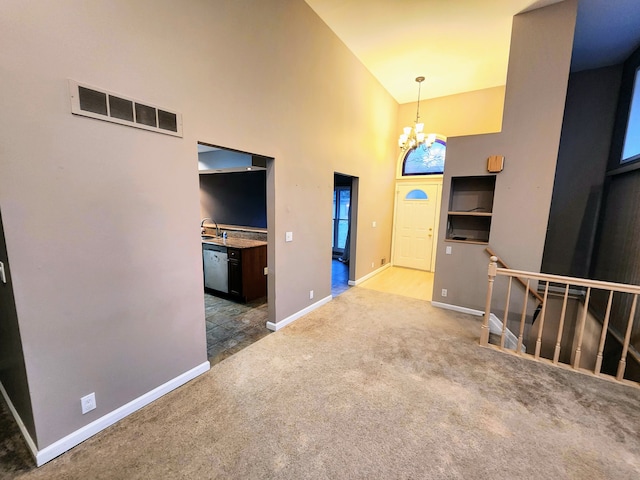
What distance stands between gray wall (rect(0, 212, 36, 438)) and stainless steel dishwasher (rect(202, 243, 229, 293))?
2.43 meters

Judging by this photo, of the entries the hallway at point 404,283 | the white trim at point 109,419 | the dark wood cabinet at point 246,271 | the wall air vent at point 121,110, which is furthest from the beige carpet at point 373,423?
the wall air vent at point 121,110

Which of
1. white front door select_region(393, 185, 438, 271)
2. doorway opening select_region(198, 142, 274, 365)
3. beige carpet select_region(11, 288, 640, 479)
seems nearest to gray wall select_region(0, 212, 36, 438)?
beige carpet select_region(11, 288, 640, 479)

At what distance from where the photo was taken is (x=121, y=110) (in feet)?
5.72

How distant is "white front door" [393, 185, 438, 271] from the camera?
20.5 ft

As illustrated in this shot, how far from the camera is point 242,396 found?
7.14ft

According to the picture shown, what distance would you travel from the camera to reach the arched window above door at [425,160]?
6.16m

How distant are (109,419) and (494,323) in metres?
4.31

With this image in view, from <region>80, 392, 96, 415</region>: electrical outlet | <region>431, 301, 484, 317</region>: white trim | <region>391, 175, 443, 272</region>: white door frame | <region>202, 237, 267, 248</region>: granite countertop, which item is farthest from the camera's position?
<region>391, 175, 443, 272</region>: white door frame

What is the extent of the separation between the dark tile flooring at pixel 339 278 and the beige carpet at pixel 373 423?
1969 mm

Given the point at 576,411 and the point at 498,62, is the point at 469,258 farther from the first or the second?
the point at 498,62

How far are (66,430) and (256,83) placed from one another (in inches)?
122

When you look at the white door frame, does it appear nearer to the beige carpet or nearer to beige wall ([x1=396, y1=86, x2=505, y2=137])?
beige wall ([x1=396, y1=86, x2=505, y2=137])

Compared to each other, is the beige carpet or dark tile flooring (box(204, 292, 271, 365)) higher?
dark tile flooring (box(204, 292, 271, 365))

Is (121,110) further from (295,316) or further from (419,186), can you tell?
(419,186)
